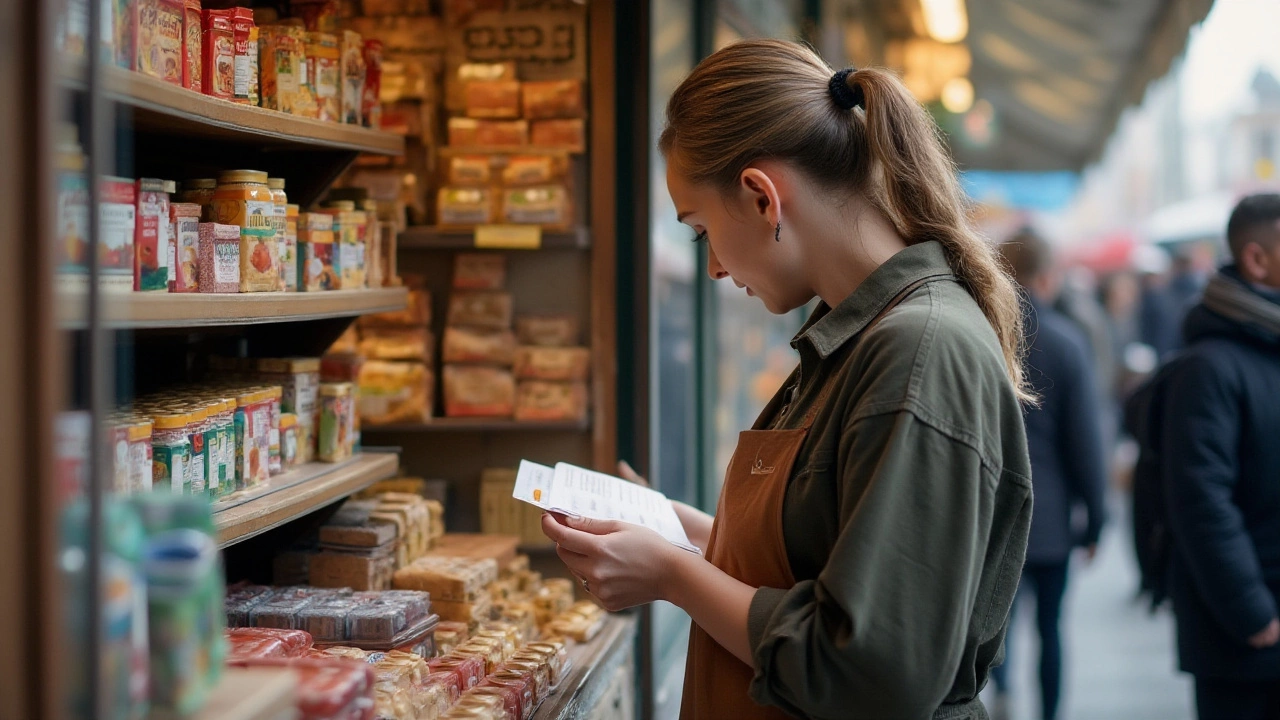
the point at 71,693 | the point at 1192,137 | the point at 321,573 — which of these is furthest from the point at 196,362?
the point at 1192,137

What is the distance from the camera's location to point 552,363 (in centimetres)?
355

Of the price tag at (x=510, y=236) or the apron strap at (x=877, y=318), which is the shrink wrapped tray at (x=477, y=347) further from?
the apron strap at (x=877, y=318)

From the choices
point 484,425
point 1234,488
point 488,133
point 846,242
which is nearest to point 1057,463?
point 1234,488

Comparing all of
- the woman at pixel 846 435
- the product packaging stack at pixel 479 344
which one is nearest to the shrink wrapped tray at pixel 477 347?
the product packaging stack at pixel 479 344

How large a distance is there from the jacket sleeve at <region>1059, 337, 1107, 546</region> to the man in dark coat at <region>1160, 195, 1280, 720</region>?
98 cm

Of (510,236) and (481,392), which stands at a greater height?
(510,236)

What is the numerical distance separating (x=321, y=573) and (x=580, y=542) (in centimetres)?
109

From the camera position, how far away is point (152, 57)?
6.06 feet

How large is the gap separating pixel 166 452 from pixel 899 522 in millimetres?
1255

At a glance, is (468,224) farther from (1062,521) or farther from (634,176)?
(1062,521)

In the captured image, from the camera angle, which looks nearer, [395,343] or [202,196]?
[202,196]

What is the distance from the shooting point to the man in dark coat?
3.17 meters

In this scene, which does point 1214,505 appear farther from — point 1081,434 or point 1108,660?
point 1108,660

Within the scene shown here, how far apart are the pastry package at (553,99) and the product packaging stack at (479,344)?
1.58 ft
